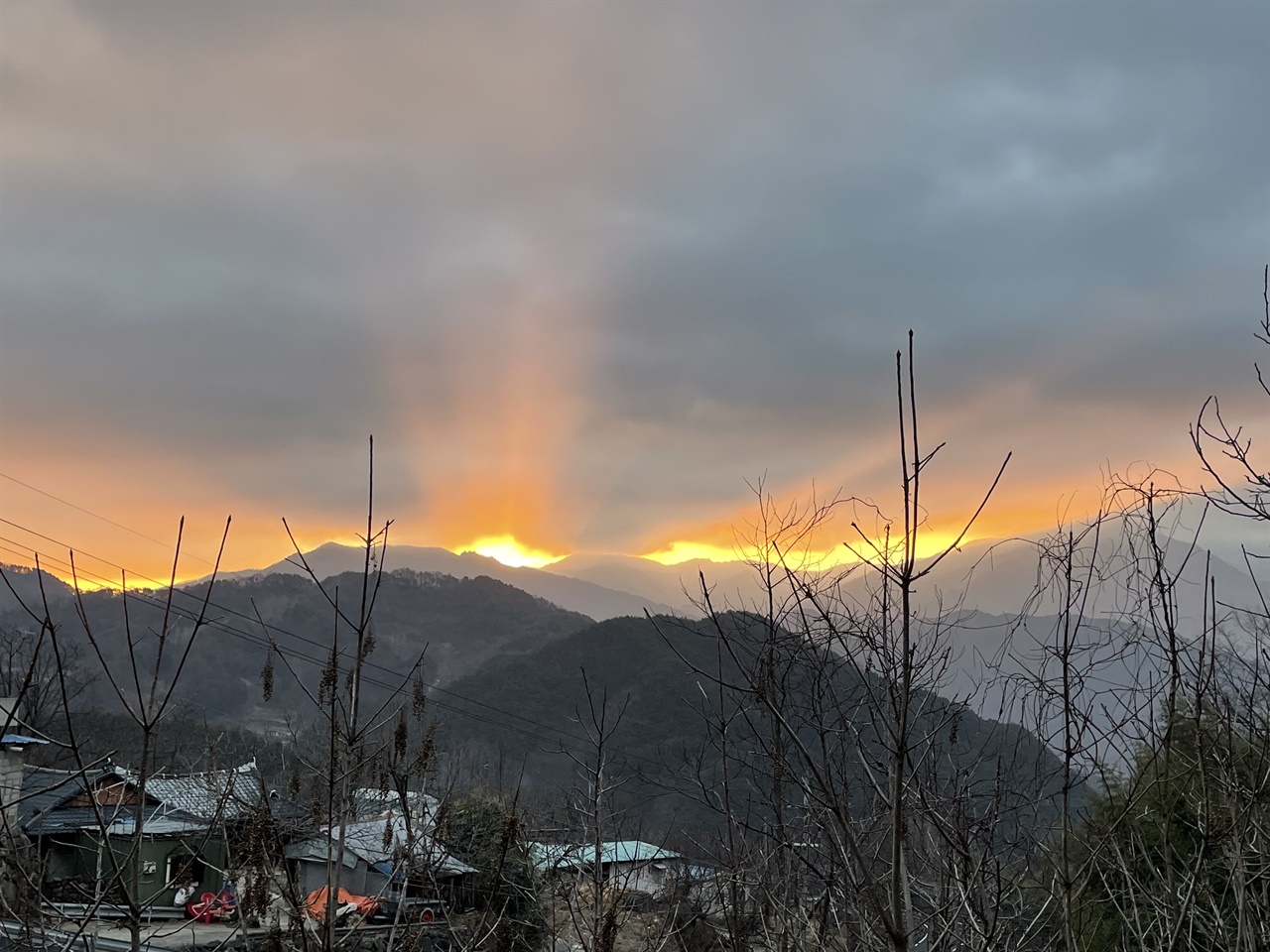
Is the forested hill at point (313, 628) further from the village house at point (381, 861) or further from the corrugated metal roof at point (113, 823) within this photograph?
the corrugated metal roof at point (113, 823)

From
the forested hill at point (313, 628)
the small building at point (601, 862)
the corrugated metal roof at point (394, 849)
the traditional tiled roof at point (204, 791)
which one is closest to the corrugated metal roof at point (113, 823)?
the traditional tiled roof at point (204, 791)

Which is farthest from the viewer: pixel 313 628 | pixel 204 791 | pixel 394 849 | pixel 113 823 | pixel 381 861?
pixel 313 628

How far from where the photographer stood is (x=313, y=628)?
105875mm

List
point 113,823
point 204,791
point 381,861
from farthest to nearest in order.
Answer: point 204,791 → point 381,861 → point 113,823

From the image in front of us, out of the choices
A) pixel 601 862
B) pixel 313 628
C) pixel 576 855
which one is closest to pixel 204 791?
pixel 576 855

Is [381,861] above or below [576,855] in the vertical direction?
below

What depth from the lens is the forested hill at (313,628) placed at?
3546 inches

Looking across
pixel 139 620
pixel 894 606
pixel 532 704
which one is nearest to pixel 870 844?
pixel 894 606

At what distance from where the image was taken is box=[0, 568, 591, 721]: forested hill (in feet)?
295

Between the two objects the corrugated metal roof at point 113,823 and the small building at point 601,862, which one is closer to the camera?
the corrugated metal roof at point 113,823

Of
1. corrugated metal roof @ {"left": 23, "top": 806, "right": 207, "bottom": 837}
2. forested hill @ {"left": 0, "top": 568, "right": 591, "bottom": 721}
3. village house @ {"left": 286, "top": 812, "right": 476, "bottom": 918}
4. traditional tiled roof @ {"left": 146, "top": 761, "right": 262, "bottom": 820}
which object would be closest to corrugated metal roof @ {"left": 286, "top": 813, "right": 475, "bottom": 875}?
village house @ {"left": 286, "top": 812, "right": 476, "bottom": 918}

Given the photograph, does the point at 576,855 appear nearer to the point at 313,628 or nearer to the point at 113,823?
the point at 113,823

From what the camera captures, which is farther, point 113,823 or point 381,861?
point 381,861

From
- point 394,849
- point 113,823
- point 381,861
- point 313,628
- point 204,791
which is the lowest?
point 204,791
